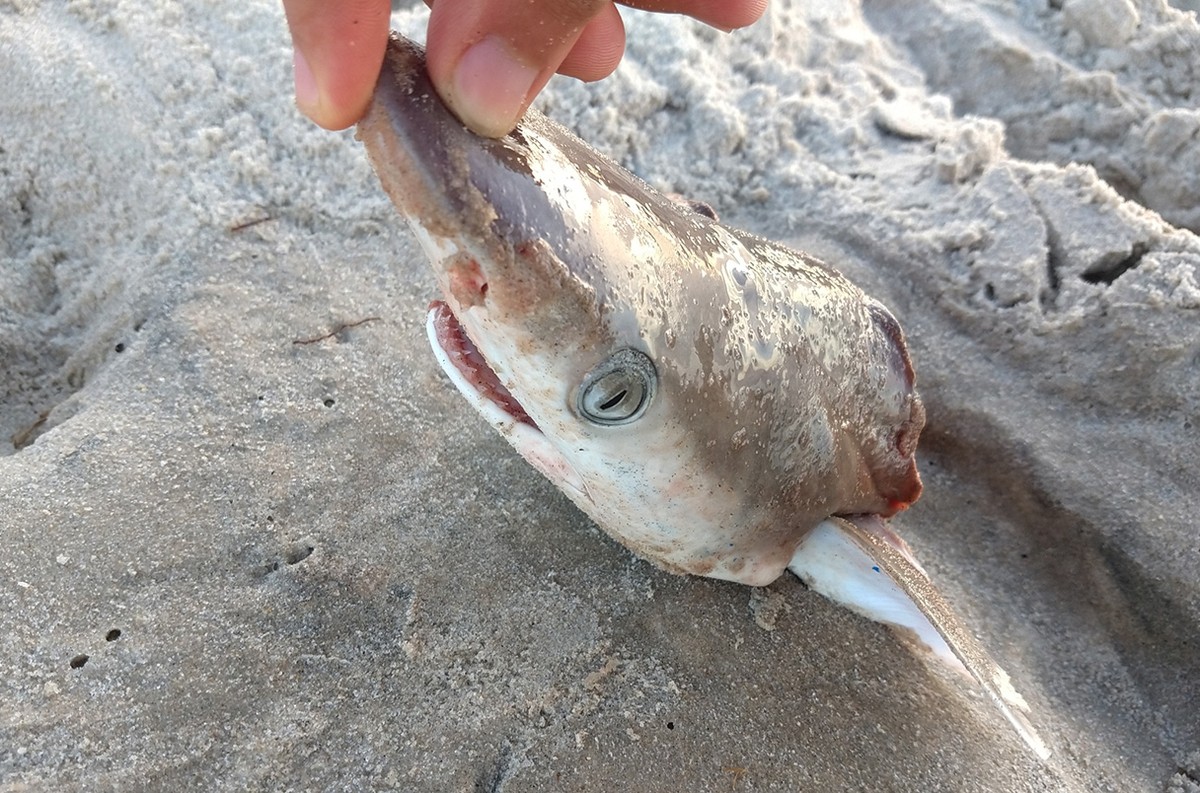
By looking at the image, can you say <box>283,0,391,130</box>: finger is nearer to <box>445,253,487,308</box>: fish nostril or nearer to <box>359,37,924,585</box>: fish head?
<box>359,37,924,585</box>: fish head

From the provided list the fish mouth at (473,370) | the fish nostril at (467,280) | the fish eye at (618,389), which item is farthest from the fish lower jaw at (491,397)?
the fish nostril at (467,280)

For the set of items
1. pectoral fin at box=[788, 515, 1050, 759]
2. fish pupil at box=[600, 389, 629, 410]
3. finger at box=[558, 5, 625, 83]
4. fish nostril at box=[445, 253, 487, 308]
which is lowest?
pectoral fin at box=[788, 515, 1050, 759]

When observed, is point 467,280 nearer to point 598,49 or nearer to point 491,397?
point 491,397

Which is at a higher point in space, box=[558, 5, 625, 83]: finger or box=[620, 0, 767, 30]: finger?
box=[620, 0, 767, 30]: finger

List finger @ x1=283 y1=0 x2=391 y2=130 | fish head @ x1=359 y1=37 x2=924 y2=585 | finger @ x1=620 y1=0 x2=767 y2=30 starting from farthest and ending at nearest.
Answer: finger @ x1=620 y1=0 x2=767 y2=30, fish head @ x1=359 y1=37 x2=924 y2=585, finger @ x1=283 y1=0 x2=391 y2=130

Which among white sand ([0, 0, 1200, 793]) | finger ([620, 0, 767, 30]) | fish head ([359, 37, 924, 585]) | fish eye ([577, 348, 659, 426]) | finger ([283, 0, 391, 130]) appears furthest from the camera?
finger ([620, 0, 767, 30])

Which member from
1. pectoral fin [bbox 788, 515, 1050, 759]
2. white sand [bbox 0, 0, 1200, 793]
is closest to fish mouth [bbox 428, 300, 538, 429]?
white sand [bbox 0, 0, 1200, 793]
